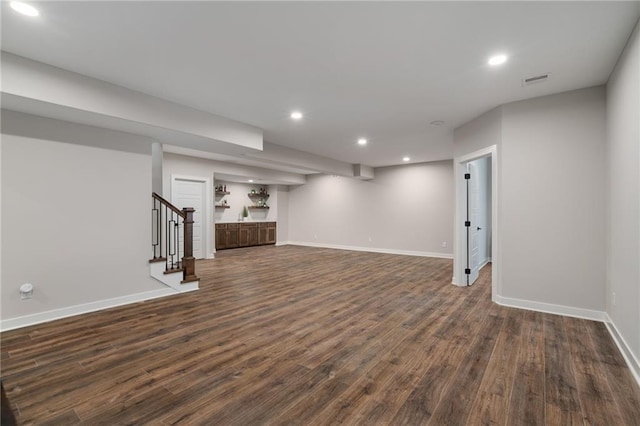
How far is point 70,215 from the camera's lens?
3.51 metres

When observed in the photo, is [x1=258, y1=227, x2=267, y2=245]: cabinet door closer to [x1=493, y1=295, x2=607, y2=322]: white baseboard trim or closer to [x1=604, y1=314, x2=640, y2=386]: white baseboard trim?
[x1=493, y1=295, x2=607, y2=322]: white baseboard trim

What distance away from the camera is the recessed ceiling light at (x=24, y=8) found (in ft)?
6.55

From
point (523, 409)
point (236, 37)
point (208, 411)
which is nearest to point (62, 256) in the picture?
point (208, 411)

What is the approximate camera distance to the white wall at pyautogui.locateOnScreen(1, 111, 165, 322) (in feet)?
10.3

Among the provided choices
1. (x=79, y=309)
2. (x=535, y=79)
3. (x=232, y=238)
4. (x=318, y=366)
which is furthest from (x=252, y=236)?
(x=535, y=79)

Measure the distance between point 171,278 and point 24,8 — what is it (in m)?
3.44

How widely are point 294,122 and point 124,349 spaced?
3.62 m

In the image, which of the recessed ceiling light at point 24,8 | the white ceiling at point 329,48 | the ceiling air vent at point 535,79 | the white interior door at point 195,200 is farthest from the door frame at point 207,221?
the ceiling air vent at point 535,79

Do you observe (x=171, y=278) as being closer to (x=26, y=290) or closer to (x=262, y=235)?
(x=26, y=290)

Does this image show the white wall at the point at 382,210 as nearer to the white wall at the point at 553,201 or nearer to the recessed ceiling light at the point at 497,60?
the white wall at the point at 553,201

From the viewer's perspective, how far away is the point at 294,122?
4605 millimetres

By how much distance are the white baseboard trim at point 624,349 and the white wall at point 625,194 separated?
0.10 feet

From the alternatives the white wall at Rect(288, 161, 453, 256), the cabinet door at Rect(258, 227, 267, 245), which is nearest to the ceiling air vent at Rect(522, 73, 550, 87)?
the white wall at Rect(288, 161, 453, 256)

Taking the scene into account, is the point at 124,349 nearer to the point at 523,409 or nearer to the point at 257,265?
the point at 523,409
